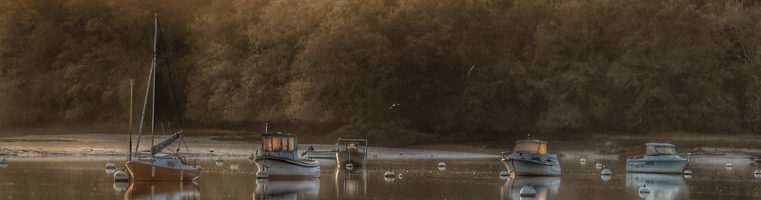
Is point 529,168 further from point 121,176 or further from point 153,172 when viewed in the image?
point 121,176

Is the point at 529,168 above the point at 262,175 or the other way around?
above

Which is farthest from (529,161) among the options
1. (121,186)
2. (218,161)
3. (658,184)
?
(121,186)

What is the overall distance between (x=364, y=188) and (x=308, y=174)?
6.05 metres

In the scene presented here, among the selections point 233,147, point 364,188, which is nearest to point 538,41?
point 233,147

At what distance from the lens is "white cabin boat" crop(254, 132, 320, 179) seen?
5622 cm

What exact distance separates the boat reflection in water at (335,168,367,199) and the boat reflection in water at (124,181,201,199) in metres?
4.92

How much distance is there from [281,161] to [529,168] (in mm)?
12170

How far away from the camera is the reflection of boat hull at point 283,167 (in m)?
56.2

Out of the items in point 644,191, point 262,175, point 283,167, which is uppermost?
point 283,167

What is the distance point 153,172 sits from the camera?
51.4 metres

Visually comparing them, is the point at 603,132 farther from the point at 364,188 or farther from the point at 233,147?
the point at 364,188

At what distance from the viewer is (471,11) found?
331ft

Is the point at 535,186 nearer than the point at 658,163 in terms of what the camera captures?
Yes

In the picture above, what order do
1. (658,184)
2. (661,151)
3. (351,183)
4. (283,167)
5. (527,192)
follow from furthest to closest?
(661,151)
(658,184)
(283,167)
(351,183)
(527,192)
